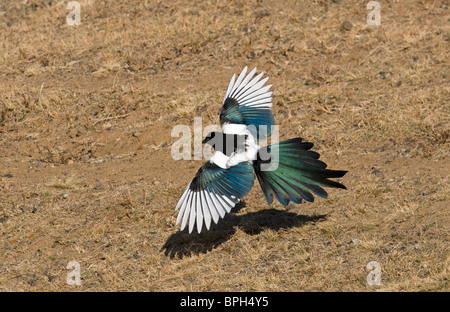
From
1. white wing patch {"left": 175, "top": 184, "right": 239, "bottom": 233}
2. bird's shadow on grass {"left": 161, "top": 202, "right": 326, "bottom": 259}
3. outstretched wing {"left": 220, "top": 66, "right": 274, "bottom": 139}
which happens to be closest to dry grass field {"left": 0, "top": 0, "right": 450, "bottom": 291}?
bird's shadow on grass {"left": 161, "top": 202, "right": 326, "bottom": 259}

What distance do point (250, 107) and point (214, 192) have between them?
1.75 m

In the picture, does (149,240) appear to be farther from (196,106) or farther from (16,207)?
(196,106)

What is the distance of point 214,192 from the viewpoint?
25.8ft

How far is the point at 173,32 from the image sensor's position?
14727 millimetres

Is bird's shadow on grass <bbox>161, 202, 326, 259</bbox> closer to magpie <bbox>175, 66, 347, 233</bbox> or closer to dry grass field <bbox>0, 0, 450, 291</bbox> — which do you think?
dry grass field <bbox>0, 0, 450, 291</bbox>

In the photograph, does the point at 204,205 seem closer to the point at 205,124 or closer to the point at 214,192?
the point at 214,192

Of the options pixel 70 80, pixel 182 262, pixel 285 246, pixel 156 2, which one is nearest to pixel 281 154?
pixel 285 246

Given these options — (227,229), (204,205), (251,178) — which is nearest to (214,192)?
(204,205)

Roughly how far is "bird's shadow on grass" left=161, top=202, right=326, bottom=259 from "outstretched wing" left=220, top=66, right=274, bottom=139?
106 cm

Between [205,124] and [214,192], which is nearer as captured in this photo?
[214,192]

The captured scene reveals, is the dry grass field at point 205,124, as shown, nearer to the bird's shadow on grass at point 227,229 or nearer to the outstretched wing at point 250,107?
the bird's shadow on grass at point 227,229

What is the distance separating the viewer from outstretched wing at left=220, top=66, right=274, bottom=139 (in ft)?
29.6

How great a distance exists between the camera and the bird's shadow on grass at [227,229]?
27.7 feet

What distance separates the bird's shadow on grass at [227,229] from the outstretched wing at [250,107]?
1.06 metres
